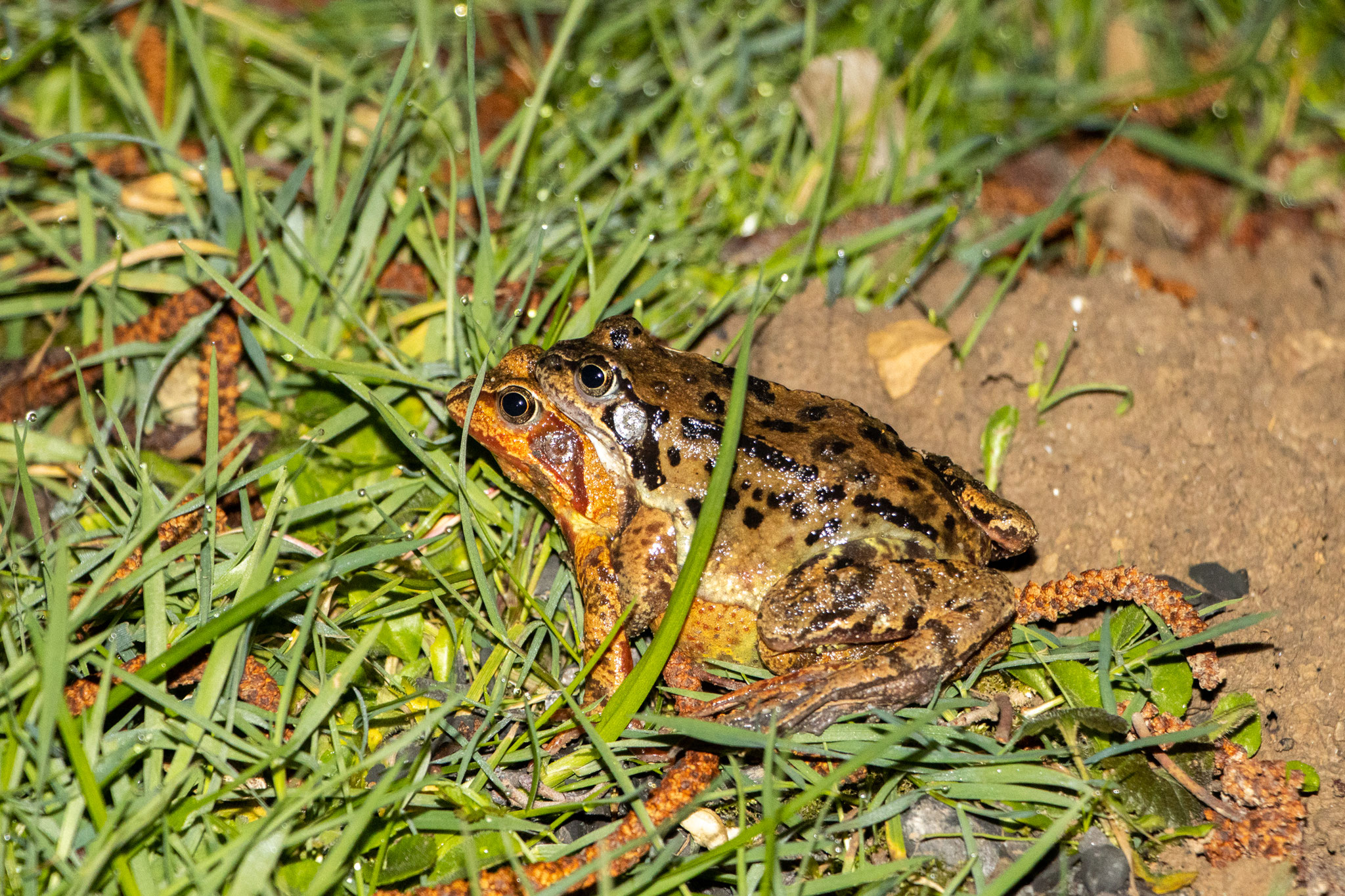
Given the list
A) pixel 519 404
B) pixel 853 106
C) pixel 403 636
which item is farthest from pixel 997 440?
pixel 403 636

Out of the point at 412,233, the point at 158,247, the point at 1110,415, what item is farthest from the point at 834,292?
the point at 158,247

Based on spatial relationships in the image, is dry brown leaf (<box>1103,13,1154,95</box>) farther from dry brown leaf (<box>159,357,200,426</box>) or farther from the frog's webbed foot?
dry brown leaf (<box>159,357,200,426</box>)

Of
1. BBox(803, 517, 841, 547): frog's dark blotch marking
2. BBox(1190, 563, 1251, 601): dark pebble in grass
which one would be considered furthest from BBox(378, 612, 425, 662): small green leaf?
BBox(1190, 563, 1251, 601): dark pebble in grass

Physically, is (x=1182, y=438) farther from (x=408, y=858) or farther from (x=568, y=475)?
(x=408, y=858)

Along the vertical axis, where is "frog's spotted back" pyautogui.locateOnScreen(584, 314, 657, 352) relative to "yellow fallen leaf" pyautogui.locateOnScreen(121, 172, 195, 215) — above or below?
below

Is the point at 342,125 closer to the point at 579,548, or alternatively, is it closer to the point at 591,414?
the point at 591,414

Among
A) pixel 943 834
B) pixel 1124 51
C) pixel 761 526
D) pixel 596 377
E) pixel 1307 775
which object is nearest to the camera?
pixel 943 834
